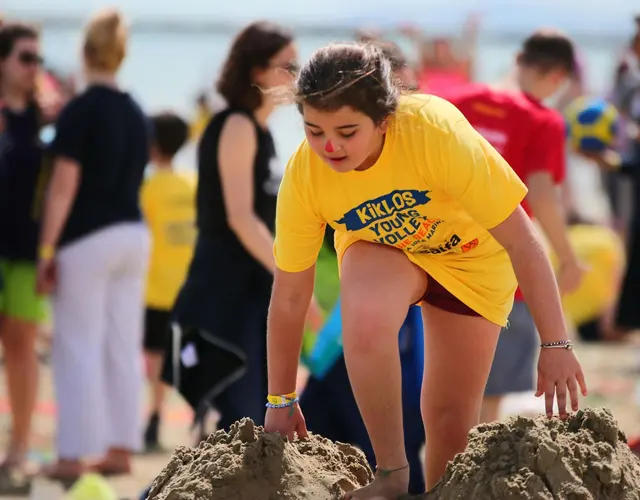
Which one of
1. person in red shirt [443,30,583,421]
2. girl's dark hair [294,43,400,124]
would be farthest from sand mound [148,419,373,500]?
person in red shirt [443,30,583,421]

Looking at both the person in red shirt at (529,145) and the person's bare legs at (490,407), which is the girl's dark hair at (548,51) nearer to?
the person in red shirt at (529,145)

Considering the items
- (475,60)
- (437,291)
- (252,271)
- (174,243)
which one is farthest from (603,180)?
(437,291)

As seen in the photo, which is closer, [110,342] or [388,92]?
[388,92]

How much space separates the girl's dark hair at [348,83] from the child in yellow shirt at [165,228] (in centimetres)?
454

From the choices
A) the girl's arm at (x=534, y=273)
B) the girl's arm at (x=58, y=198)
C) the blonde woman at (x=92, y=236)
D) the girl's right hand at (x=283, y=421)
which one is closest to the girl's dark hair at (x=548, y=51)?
the blonde woman at (x=92, y=236)

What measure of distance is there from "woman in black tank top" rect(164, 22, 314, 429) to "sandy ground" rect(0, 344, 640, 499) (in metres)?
1.04

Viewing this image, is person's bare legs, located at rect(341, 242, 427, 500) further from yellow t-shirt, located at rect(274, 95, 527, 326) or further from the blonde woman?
the blonde woman

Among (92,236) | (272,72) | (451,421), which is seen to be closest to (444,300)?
(451,421)

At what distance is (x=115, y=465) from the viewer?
6.58 m

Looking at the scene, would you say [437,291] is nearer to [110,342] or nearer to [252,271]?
[252,271]

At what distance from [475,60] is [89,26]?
876 cm

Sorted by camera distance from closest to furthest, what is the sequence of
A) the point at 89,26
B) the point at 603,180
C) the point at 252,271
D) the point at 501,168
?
the point at 501,168 → the point at 252,271 → the point at 89,26 → the point at 603,180

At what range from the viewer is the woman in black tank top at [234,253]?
505 cm

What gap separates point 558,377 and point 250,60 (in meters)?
2.47
